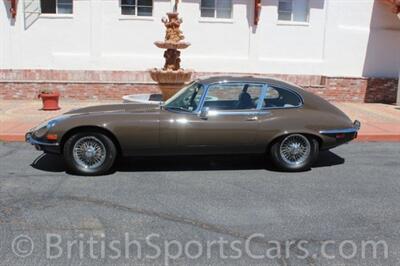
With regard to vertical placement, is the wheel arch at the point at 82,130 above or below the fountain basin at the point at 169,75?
below

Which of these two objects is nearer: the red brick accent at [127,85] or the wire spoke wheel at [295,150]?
the wire spoke wheel at [295,150]

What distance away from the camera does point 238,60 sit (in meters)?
16.5

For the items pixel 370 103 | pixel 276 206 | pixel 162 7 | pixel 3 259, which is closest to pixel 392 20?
pixel 370 103

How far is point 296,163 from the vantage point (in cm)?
673

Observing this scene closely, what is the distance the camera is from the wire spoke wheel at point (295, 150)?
6680 millimetres

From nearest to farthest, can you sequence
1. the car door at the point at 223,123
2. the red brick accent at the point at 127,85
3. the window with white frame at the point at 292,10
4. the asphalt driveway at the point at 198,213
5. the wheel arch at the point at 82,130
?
1. the asphalt driveway at the point at 198,213
2. the wheel arch at the point at 82,130
3. the car door at the point at 223,123
4. the red brick accent at the point at 127,85
5. the window with white frame at the point at 292,10

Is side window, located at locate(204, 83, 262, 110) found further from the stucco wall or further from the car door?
the stucco wall

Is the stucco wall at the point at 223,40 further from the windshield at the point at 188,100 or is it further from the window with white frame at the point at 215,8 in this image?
the windshield at the point at 188,100

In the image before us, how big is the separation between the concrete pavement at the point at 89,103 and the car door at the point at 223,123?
3730 mm

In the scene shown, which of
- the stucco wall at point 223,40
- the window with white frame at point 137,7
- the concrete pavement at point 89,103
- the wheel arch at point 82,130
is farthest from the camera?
the window with white frame at point 137,7

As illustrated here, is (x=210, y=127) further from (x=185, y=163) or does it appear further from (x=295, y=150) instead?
(x=295, y=150)

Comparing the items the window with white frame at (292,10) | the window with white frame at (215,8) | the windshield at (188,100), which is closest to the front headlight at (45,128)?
the windshield at (188,100)

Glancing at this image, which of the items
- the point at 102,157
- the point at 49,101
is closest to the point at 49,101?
the point at 49,101

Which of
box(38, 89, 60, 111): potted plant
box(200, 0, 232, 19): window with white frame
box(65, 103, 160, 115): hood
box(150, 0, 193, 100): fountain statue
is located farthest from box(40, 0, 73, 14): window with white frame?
box(65, 103, 160, 115): hood
